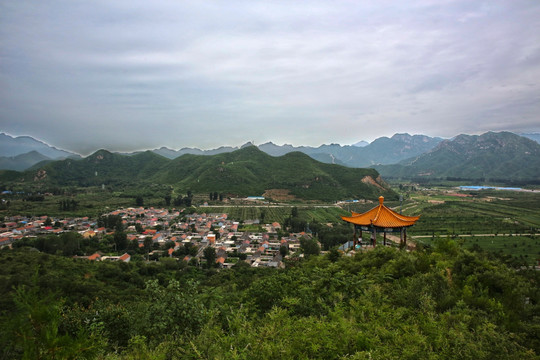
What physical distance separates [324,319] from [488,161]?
19924cm

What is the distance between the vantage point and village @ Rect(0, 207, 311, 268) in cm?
3366

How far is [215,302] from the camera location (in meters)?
9.34

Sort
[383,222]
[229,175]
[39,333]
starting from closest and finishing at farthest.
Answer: [39,333], [383,222], [229,175]

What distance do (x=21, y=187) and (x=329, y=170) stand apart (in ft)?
336

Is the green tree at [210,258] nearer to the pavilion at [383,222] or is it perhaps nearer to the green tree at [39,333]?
the pavilion at [383,222]

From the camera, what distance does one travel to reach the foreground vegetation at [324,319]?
13.2 feet

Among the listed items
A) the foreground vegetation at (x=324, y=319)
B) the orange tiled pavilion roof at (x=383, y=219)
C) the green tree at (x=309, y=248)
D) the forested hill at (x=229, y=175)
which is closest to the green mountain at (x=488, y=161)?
the forested hill at (x=229, y=175)

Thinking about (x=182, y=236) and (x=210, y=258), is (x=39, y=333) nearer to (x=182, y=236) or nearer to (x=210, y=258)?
(x=210, y=258)

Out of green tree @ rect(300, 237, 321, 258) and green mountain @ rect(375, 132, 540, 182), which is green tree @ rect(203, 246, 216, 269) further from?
green mountain @ rect(375, 132, 540, 182)

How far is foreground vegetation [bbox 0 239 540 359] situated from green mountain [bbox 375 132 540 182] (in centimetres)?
16452

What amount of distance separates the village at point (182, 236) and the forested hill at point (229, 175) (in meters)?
32.5

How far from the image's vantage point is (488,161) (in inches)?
6314

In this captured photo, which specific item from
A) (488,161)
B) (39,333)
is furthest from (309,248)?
(488,161)

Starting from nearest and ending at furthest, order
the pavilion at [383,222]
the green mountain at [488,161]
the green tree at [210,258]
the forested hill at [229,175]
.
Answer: the pavilion at [383,222] < the green tree at [210,258] < the forested hill at [229,175] < the green mountain at [488,161]
